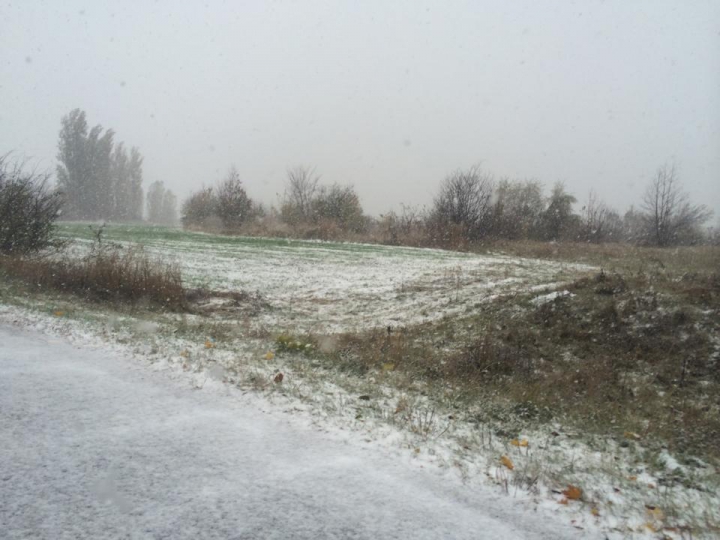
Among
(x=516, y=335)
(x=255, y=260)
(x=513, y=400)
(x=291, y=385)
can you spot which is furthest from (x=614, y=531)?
(x=255, y=260)

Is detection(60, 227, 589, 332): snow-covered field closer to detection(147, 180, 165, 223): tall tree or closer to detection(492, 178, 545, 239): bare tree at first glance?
detection(492, 178, 545, 239): bare tree

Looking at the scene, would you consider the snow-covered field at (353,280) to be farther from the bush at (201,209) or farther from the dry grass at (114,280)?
the bush at (201,209)

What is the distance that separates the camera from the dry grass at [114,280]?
32.2 feet

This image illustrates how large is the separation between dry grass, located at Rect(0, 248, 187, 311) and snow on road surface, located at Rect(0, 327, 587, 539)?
19.2 feet

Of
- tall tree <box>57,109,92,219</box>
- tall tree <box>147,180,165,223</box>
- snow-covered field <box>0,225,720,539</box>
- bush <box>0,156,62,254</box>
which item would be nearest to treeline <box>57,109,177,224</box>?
tall tree <box>57,109,92,219</box>

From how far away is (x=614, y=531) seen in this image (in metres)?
2.74

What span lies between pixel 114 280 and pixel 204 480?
8631mm

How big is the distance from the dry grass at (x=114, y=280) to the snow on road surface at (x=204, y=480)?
5838mm

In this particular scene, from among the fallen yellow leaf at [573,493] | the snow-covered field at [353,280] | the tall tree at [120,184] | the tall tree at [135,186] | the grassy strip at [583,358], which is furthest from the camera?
the tall tree at [135,186]

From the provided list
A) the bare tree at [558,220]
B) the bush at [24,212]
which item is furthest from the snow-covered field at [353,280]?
the bare tree at [558,220]

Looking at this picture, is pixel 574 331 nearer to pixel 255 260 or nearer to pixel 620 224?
pixel 255 260

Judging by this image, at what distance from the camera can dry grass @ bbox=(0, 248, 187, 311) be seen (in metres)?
9.83

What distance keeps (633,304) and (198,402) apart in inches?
275

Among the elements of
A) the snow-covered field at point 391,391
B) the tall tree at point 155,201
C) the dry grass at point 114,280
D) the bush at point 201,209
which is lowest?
the snow-covered field at point 391,391
